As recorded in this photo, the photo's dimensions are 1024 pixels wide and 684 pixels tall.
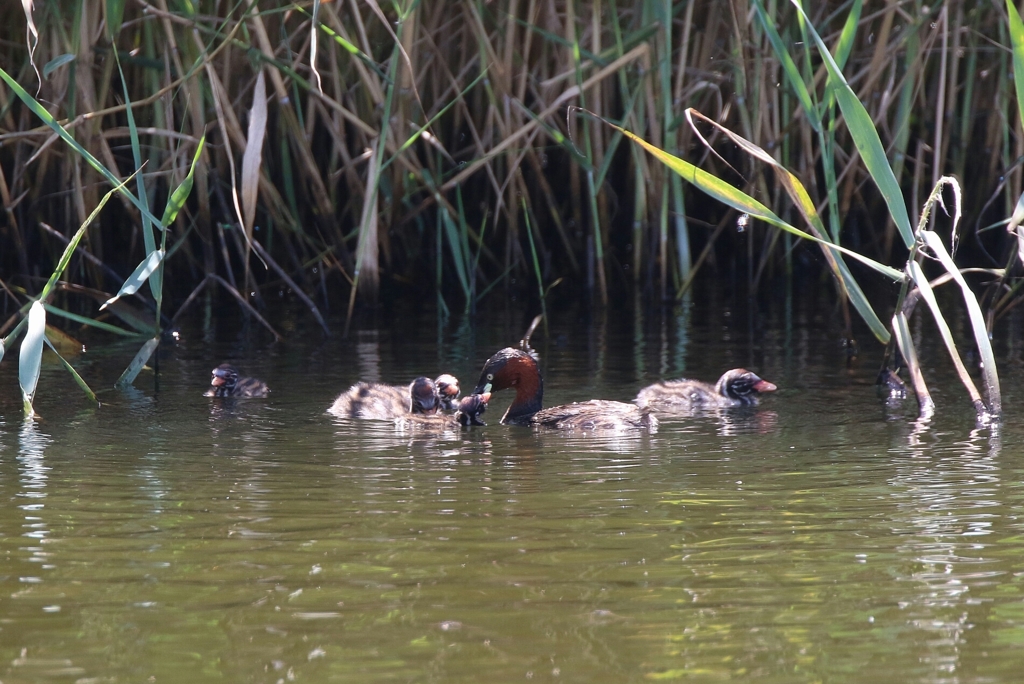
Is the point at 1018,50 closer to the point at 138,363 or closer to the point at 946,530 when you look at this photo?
the point at 946,530

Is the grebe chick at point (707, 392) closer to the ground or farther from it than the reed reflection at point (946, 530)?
farther from it

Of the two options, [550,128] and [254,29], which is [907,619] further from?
[254,29]

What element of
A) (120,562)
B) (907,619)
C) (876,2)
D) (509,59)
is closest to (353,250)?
(509,59)

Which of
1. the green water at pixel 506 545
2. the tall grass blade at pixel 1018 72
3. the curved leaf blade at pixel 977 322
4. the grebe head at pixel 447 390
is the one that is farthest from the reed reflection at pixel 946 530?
the grebe head at pixel 447 390

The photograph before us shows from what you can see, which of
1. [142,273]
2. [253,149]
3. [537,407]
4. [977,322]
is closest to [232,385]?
[142,273]

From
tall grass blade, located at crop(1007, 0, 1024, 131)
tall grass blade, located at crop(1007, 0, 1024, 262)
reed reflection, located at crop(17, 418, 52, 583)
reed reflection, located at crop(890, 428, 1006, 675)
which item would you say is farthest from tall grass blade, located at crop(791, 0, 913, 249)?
reed reflection, located at crop(17, 418, 52, 583)

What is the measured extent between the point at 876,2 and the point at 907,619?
710 cm

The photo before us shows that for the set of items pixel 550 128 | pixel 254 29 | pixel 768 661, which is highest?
pixel 254 29

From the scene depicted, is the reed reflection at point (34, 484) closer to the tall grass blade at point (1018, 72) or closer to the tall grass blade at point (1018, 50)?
the tall grass blade at point (1018, 72)

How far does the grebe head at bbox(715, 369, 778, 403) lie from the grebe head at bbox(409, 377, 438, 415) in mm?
1271

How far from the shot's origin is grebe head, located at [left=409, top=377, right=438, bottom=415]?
639 centimetres

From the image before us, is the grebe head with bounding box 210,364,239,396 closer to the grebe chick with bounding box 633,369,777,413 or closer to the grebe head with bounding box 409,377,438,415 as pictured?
the grebe head with bounding box 409,377,438,415

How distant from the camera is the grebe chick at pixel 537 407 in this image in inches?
230

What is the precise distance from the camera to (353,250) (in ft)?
31.3
